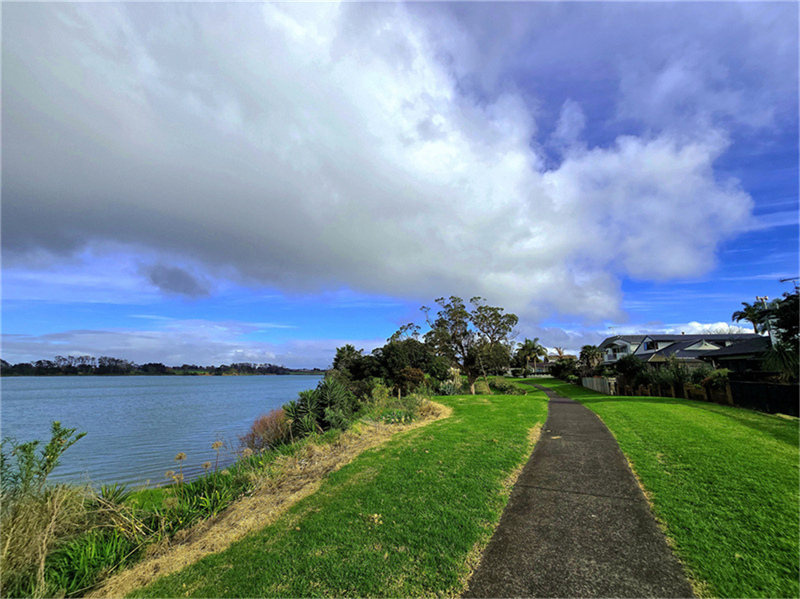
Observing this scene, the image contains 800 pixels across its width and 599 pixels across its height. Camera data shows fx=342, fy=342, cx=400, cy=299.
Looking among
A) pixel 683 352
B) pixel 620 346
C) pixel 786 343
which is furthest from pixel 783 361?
pixel 620 346

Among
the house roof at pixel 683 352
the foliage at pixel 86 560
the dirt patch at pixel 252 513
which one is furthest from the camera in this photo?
the house roof at pixel 683 352

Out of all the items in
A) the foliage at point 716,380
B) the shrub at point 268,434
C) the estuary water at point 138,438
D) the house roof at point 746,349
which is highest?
the house roof at point 746,349

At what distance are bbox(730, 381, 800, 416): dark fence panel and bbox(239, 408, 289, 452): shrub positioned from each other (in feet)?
71.3

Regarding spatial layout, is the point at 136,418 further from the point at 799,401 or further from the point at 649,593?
the point at 799,401

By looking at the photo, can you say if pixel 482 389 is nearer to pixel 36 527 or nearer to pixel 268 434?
pixel 268 434

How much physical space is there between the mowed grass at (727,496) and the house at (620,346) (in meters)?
54.1

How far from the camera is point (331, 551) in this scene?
4.90 meters

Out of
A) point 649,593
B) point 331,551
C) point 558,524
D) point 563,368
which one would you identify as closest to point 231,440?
point 331,551

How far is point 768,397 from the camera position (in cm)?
1524

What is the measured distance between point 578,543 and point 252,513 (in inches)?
225

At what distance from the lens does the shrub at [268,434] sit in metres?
16.5

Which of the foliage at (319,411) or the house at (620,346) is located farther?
the house at (620,346)

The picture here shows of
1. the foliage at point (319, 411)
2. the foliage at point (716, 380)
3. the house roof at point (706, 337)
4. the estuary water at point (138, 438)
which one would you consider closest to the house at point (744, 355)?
the foliage at point (716, 380)

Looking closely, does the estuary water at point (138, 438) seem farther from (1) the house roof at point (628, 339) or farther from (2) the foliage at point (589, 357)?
(1) the house roof at point (628, 339)
